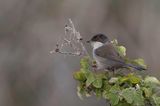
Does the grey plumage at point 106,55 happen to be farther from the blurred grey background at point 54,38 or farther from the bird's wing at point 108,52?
the blurred grey background at point 54,38

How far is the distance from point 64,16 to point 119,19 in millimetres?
611

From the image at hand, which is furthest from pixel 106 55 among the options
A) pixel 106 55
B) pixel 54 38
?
pixel 54 38

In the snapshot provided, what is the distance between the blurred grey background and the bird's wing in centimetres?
286

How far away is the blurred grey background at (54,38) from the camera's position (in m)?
7.52

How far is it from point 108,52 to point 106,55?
0.17ft

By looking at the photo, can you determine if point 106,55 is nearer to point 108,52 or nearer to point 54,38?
point 108,52

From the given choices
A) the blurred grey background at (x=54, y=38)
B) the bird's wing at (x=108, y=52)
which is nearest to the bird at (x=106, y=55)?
the bird's wing at (x=108, y=52)

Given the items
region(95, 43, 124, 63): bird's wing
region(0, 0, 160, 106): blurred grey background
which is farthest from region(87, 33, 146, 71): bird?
region(0, 0, 160, 106): blurred grey background

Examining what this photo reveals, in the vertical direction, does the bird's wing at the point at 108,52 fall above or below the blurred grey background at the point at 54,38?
below

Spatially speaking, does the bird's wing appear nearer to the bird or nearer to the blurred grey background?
the bird

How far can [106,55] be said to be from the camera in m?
4.49

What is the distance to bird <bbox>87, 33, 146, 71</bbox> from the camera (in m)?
4.11

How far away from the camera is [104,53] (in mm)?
4520

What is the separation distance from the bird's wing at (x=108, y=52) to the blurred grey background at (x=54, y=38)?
2863 mm
